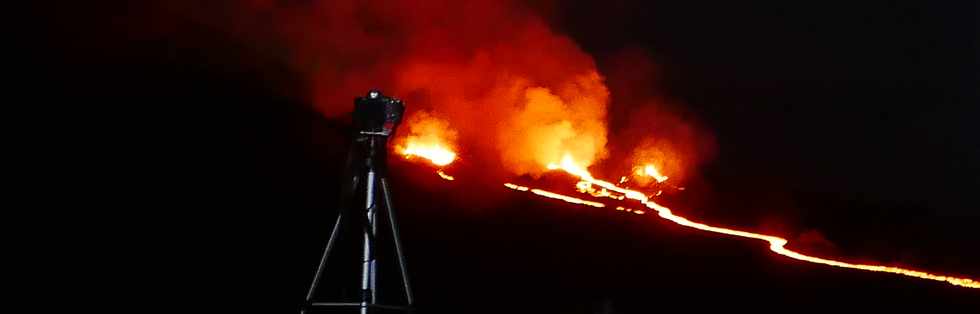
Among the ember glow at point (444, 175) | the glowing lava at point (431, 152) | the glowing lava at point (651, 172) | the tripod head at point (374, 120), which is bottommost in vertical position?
the tripod head at point (374, 120)

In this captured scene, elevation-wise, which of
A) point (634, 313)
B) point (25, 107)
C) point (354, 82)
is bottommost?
point (634, 313)

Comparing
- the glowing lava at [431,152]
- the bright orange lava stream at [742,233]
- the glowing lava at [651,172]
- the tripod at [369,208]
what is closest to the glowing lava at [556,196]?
the glowing lava at [431,152]

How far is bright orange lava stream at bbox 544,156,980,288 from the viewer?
17.4 metres

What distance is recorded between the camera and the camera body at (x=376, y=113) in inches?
373

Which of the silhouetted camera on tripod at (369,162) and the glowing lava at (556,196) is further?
the glowing lava at (556,196)

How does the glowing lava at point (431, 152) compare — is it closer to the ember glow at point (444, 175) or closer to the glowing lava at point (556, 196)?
the ember glow at point (444, 175)

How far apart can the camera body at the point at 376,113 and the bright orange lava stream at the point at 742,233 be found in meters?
10.4

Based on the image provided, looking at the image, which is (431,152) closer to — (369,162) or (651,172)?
(651,172)

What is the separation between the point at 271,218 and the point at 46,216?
9.76 feet

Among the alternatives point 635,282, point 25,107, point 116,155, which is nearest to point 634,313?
point 635,282

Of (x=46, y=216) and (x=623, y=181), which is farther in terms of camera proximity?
(x=623, y=181)

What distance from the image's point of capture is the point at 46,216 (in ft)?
44.0

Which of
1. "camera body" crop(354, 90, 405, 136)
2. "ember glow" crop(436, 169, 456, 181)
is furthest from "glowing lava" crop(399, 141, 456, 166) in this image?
"camera body" crop(354, 90, 405, 136)

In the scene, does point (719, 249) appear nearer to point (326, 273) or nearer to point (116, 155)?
point (326, 273)
